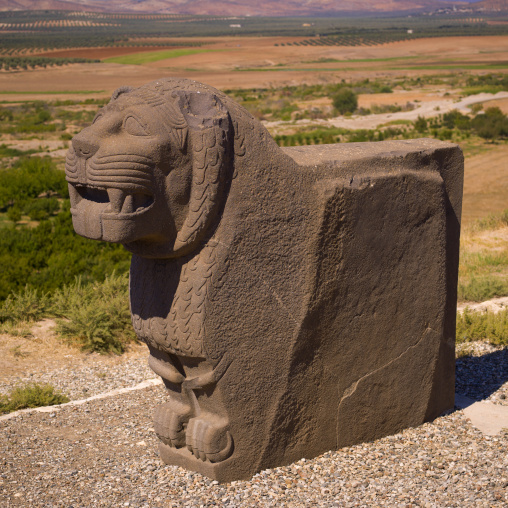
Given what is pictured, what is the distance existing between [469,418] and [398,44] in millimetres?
101496

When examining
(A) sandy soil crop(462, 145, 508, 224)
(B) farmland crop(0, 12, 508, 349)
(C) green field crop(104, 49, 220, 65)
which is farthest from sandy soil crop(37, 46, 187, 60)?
(A) sandy soil crop(462, 145, 508, 224)

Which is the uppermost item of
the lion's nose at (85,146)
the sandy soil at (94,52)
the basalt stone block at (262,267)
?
the lion's nose at (85,146)

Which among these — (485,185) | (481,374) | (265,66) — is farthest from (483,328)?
(265,66)

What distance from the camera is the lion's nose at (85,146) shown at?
3.32 meters

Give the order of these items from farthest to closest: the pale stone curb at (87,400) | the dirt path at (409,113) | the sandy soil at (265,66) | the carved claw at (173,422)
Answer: the sandy soil at (265,66)
the dirt path at (409,113)
the pale stone curb at (87,400)
the carved claw at (173,422)

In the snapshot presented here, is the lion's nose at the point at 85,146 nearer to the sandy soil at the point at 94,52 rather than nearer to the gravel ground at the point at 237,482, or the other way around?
the gravel ground at the point at 237,482

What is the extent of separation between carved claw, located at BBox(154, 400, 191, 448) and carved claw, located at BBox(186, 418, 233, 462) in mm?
88

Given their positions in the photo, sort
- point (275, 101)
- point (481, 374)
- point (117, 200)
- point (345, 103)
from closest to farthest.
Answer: point (117, 200) < point (481, 374) < point (345, 103) < point (275, 101)

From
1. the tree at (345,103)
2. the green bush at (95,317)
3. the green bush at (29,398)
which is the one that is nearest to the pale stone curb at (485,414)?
the green bush at (29,398)

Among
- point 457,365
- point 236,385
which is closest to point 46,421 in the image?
point 236,385

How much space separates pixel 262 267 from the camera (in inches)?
145

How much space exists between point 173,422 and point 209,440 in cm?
30

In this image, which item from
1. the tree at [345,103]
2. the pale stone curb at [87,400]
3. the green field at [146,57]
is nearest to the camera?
the pale stone curb at [87,400]

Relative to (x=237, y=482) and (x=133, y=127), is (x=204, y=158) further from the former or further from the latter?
(x=237, y=482)
